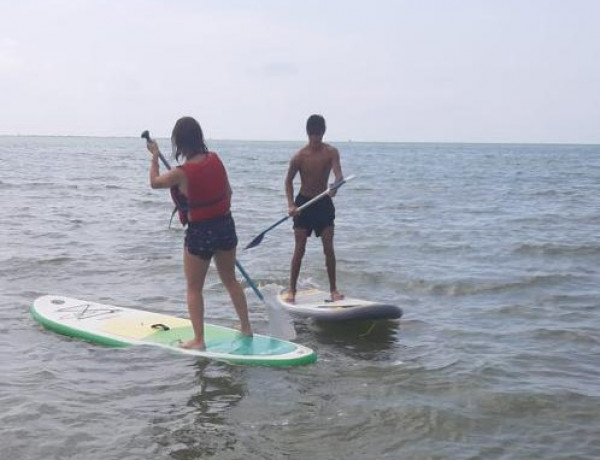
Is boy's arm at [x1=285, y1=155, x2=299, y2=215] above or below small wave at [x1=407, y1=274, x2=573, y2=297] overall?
above

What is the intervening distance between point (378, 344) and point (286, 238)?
6786 mm

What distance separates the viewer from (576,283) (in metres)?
9.09

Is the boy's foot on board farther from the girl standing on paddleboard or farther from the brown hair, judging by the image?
the brown hair

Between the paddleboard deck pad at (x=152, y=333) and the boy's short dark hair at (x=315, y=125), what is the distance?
2034mm

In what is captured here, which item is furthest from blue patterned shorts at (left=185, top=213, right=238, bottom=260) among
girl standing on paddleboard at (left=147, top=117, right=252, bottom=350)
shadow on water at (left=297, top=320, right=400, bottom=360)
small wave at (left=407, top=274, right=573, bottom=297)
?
small wave at (left=407, top=274, right=573, bottom=297)


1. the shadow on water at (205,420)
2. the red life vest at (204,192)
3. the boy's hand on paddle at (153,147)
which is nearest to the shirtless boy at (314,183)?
the red life vest at (204,192)

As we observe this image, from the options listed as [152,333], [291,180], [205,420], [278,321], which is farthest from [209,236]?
[291,180]

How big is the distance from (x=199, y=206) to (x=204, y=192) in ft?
0.39

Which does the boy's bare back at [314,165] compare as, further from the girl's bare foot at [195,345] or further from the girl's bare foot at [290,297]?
the girl's bare foot at [195,345]

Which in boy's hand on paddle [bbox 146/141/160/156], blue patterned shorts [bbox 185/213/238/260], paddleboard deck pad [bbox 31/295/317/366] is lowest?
paddleboard deck pad [bbox 31/295/317/366]

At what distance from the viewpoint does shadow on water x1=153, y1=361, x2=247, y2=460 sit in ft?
14.0

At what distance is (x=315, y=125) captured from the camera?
698 centimetres

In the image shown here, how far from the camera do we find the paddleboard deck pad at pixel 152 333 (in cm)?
581

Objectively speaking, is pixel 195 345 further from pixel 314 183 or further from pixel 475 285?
pixel 475 285
